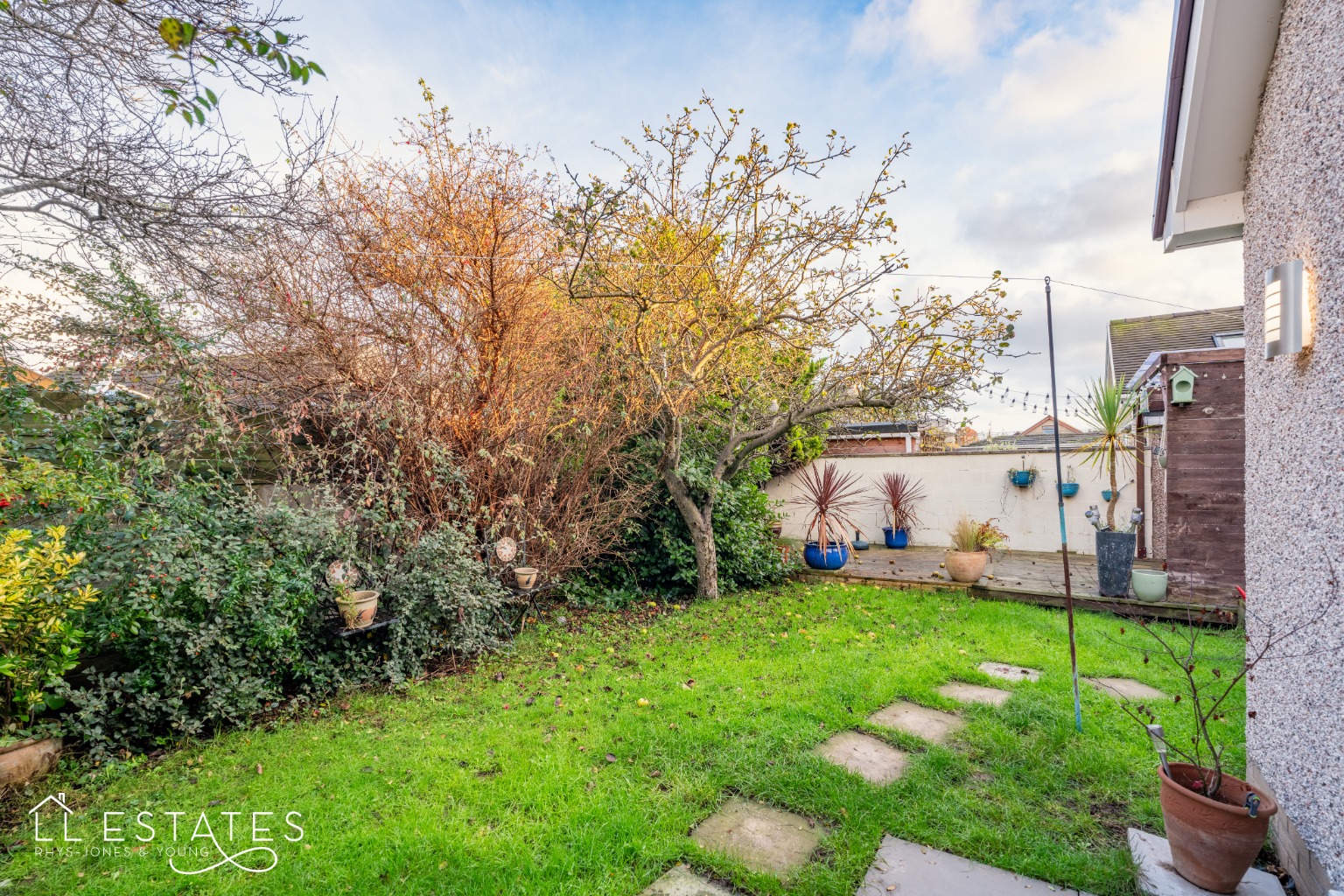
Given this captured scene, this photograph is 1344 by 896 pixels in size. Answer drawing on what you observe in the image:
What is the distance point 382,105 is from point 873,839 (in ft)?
19.9

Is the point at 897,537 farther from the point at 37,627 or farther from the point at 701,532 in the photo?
the point at 37,627

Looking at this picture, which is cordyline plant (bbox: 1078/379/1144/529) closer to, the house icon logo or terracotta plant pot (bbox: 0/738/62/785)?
the house icon logo

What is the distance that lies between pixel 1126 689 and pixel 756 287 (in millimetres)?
4448

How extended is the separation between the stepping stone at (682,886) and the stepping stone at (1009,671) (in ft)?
9.95

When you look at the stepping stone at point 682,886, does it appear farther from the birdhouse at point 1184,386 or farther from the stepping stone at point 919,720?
the birdhouse at point 1184,386

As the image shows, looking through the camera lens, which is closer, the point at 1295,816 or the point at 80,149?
the point at 1295,816

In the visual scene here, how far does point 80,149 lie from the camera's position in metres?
3.31

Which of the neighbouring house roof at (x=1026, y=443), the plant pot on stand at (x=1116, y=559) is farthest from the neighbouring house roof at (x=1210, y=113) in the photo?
the plant pot on stand at (x=1116, y=559)


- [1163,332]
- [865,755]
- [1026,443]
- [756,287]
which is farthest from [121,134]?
[1163,332]

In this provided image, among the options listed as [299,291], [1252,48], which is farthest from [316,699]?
[1252,48]

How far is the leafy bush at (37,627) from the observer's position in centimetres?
260

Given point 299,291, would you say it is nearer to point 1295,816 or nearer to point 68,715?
point 68,715

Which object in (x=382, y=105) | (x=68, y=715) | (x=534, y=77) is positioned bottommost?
(x=68, y=715)

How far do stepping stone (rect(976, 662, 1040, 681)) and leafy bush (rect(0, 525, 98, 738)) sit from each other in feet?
18.0
